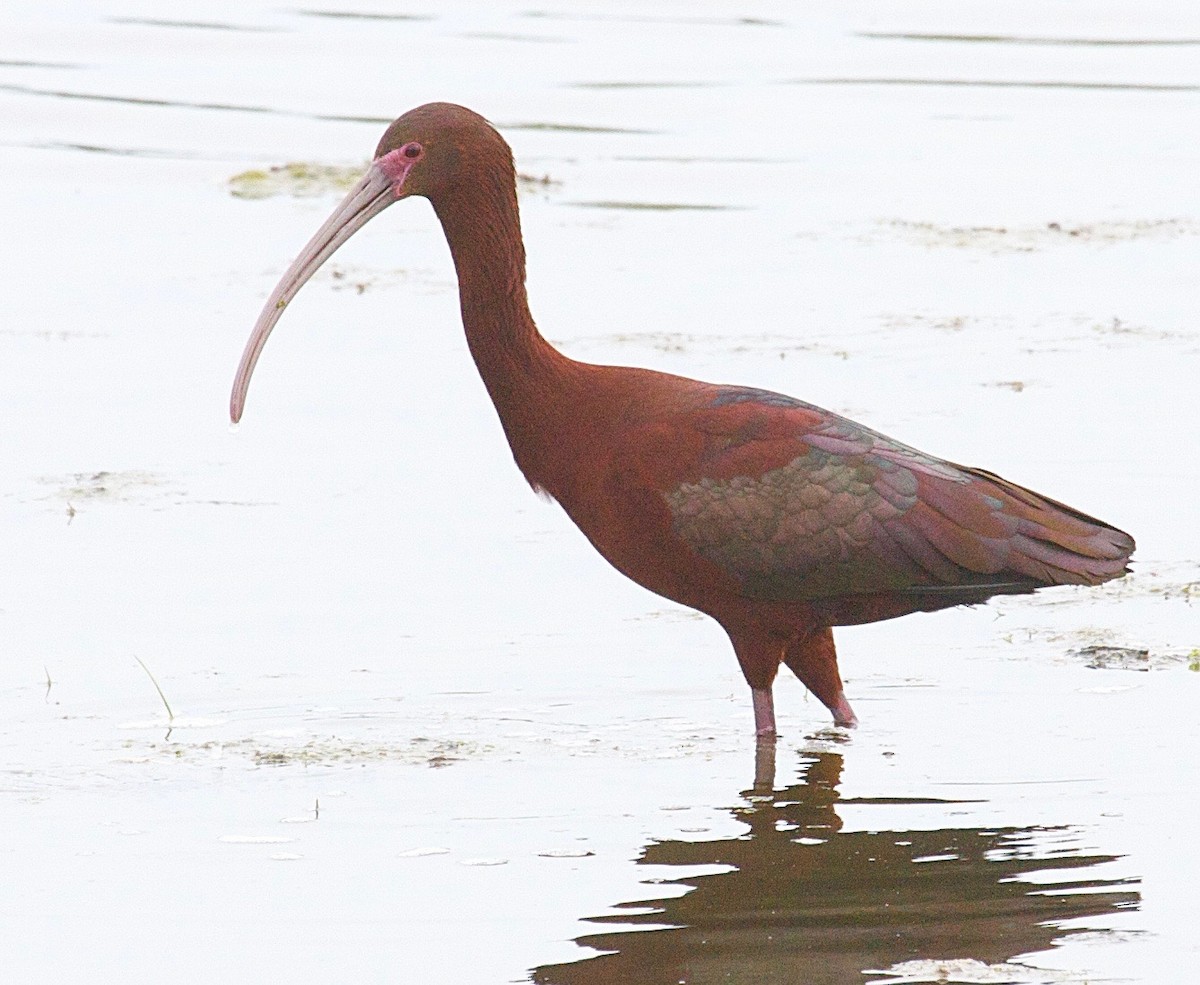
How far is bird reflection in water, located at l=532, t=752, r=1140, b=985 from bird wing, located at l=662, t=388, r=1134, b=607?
1.95 ft

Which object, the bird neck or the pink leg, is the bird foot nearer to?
the pink leg

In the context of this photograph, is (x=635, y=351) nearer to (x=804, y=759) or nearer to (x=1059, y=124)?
(x=804, y=759)

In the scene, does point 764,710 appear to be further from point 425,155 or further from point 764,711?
point 425,155

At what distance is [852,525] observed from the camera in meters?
6.64

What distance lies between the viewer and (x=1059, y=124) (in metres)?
16.7

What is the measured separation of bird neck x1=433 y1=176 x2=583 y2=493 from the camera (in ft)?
22.2

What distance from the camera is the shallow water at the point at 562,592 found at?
18.6 feet

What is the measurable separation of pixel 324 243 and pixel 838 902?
2.49 meters

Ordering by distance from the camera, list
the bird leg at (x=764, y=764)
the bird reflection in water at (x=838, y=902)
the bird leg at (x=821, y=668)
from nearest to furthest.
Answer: the bird reflection in water at (x=838, y=902) → the bird leg at (x=764, y=764) → the bird leg at (x=821, y=668)

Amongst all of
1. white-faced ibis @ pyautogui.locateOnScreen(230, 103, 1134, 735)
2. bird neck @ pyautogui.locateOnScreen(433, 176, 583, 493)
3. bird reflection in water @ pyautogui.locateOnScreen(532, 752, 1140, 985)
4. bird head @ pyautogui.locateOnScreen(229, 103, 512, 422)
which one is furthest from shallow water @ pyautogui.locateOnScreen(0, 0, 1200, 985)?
bird head @ pyautogui.locateOnScreen(229, 103, 512, 422)

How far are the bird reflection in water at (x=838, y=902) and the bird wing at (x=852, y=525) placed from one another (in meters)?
0.60

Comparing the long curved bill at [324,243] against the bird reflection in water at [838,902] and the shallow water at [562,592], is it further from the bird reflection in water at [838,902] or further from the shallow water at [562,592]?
the bird reflection in water at [838,902]

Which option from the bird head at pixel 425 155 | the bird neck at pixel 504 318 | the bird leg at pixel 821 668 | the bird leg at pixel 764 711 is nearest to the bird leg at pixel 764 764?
the bird leg at pixel 764 711

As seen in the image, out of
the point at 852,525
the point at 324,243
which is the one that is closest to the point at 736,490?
the point at 852,525
